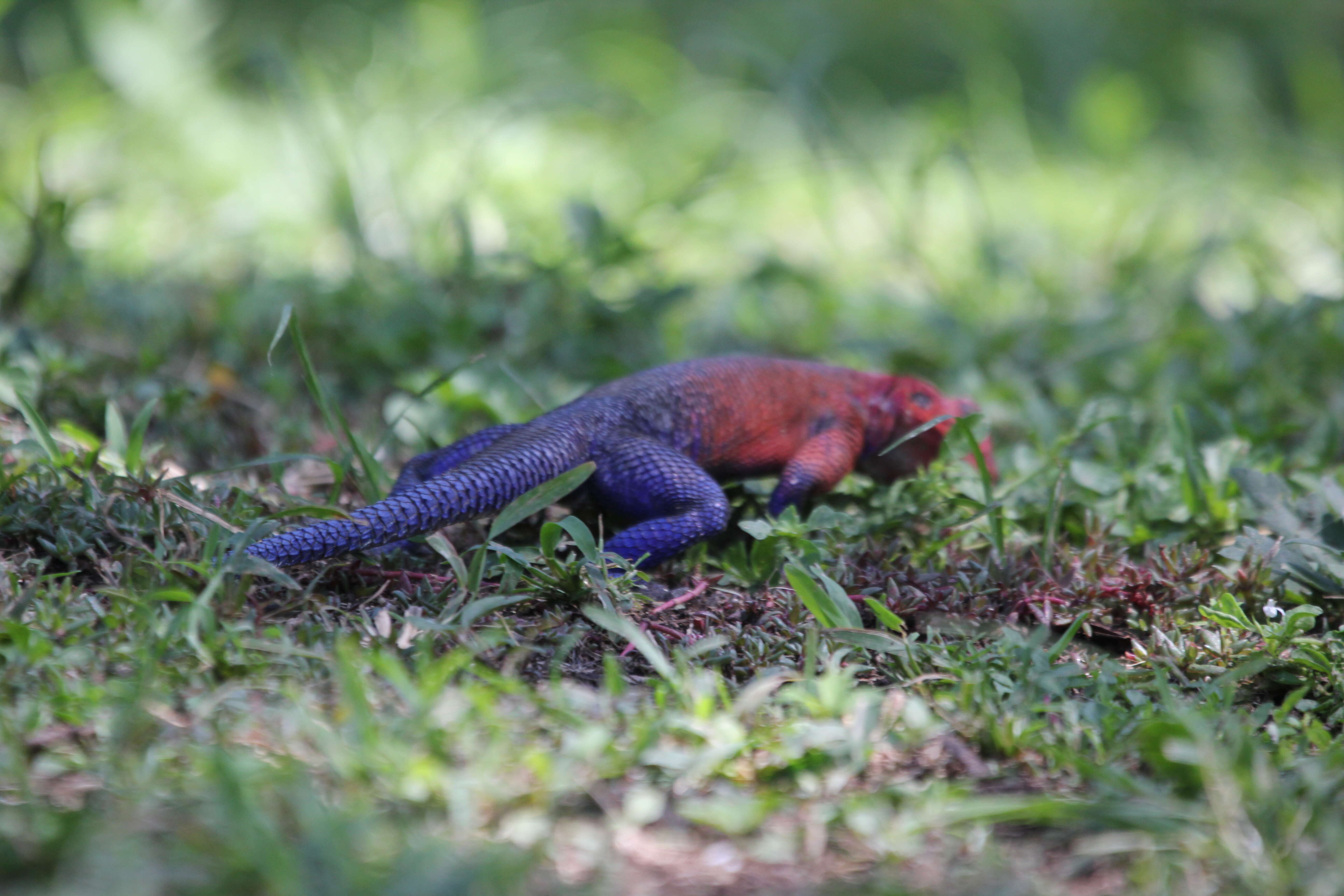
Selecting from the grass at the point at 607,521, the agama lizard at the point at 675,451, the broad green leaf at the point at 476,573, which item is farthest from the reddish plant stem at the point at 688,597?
the broad green leaf at the point at 476,573

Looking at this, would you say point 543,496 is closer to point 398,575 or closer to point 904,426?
point 398,575

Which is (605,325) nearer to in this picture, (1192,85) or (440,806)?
(440,806)

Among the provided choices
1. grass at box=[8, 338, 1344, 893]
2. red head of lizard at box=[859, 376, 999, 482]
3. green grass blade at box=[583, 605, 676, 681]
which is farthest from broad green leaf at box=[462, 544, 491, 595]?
red head of lizard at box=[859, 376, 999, 482]

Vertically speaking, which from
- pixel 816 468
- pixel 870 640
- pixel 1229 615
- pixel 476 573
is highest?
pixel 476 573

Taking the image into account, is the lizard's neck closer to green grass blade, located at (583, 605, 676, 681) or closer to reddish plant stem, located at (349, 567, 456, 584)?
green grass blade, located at (583, 605, 676, 681)

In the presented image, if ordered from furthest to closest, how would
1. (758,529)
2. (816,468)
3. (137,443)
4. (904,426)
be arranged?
(904,426) < (816,468) < (137,443) < (758,529)

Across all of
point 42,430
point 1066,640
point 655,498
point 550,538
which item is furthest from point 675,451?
point 42,430
